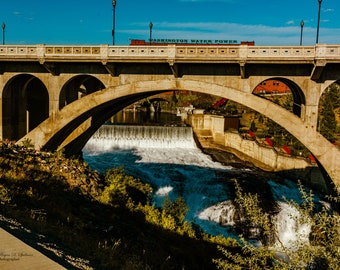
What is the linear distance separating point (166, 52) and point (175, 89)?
251cm

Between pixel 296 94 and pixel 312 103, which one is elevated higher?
pixel 296 94

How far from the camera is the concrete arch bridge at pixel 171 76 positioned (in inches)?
802

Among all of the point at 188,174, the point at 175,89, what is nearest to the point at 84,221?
the point at 175,89

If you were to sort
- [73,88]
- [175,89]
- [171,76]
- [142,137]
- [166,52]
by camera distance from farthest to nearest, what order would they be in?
1. [142,137]
2. [73,88]
3. [171,76]
4. [175,89]
5. [166,52]

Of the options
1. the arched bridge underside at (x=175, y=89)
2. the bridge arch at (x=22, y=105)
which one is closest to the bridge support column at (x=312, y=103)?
the arched bridge underside at (x=175, y=89)

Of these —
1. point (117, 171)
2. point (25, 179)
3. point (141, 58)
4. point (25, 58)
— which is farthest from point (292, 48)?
point (25, 58)

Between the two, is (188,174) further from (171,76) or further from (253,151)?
(171,76)

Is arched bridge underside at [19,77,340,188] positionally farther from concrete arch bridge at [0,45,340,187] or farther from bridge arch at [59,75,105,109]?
bridge arch at [59,75,105,109]

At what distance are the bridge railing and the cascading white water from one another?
10072mm

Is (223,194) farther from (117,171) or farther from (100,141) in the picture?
(100,141)

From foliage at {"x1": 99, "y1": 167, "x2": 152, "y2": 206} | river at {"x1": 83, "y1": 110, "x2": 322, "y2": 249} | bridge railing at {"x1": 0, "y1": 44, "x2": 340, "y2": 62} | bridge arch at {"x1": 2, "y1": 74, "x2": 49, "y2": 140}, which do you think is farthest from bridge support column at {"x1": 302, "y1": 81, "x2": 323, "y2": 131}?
bridge arch at {"x1": 2, "y1": 74, "x2": 49, "y2": 140}

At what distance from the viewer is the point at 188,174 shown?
35.6 meters

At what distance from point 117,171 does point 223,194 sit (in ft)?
45.8

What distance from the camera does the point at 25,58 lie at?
77.2 feet
